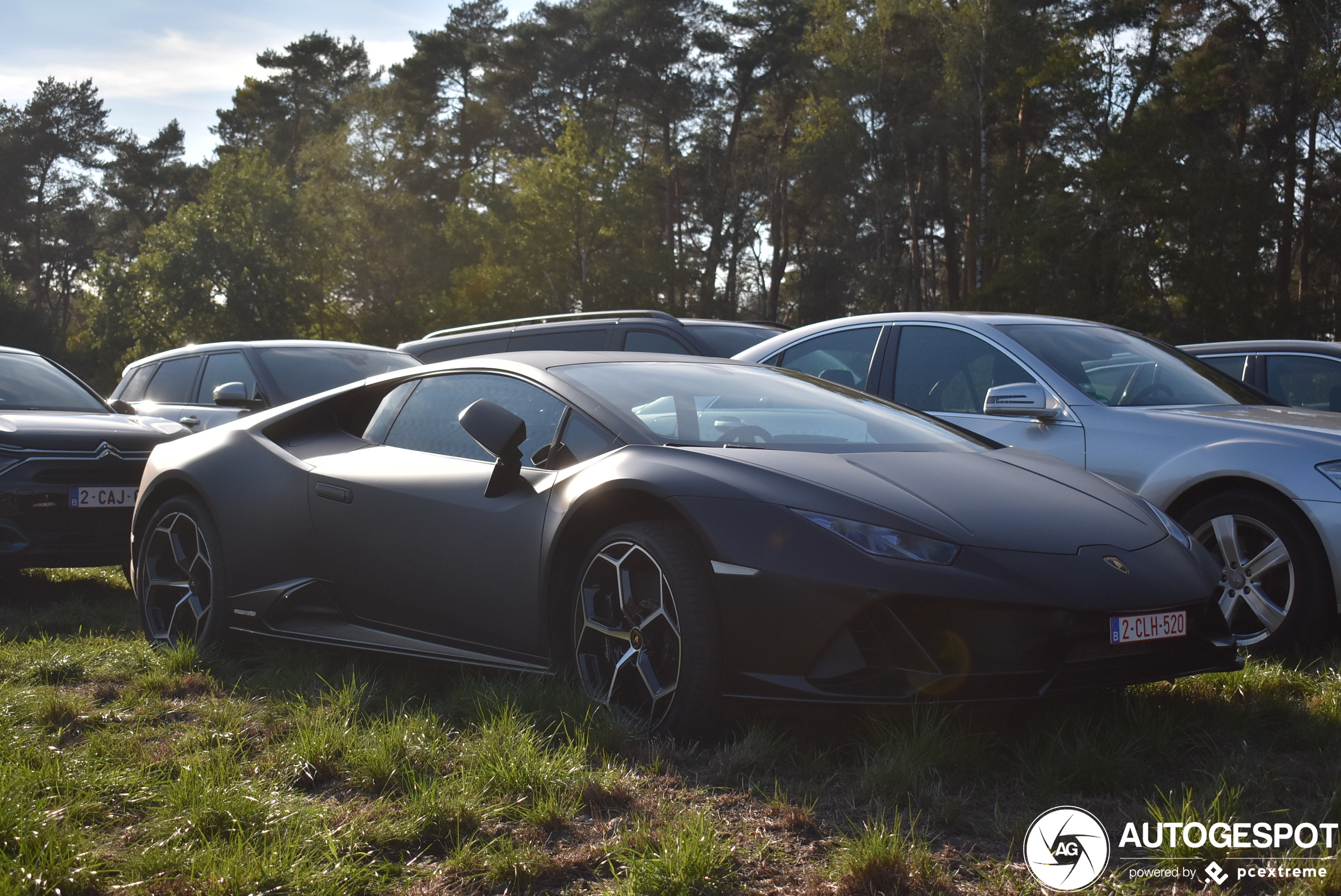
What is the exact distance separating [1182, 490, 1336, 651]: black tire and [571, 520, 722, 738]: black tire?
2411mm

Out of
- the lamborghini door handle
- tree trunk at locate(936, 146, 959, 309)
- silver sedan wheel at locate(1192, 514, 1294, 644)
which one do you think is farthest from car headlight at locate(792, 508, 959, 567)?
tree trunk at locate(936, 146, 959, 309)

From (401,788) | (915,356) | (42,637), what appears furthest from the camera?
(915,356)

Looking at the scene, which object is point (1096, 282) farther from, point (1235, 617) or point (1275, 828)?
point (1275, 828)

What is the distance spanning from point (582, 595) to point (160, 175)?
67.4 meters

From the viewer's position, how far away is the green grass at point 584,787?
2422 millimetres

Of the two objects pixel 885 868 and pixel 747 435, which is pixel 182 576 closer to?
pixel 747 435

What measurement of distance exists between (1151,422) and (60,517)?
5580 millimetres

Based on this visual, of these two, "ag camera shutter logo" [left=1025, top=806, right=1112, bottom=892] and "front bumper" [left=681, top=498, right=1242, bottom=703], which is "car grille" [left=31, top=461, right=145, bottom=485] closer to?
"front bumper" [left=681, top=498, right=1242, bottom=703]

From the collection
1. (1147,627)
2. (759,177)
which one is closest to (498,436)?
(1147,627)

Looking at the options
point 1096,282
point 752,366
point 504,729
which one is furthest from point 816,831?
point 1096,282

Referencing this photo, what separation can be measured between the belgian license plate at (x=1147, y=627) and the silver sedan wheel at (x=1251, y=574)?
5.01 feet

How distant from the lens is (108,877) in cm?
241

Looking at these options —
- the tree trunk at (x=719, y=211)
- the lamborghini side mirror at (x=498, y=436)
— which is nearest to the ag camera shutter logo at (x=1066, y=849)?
the lamborghini side mirror at (x=498, y=436)

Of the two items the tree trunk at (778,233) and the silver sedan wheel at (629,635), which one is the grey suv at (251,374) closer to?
the silver sedan wheel at (629,635)
